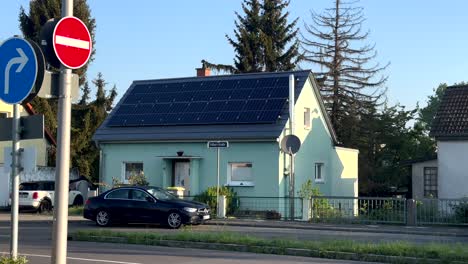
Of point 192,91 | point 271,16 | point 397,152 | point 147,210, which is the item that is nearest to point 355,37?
point 271,16

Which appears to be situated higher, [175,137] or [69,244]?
[175,137]

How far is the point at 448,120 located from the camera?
31.0 metres

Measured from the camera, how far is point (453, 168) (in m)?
29.9

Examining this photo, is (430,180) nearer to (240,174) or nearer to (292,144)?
(240,174)

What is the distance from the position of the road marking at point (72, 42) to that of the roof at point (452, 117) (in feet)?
79.3

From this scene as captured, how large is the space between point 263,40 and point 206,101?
2383 cm

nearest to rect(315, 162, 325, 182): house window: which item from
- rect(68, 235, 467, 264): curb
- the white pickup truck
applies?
the white pickup truck

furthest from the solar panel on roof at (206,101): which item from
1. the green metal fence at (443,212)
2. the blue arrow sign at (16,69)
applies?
the blue arrow sign at (16,69)

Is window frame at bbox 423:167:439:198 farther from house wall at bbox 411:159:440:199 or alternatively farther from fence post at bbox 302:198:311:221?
fence post at bbox 302:198:311:221

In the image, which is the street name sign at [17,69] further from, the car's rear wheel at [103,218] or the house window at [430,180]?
the house window at [430,180]

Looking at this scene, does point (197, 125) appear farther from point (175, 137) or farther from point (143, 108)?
point (143, 108)

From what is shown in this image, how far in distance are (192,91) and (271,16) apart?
24.5 m

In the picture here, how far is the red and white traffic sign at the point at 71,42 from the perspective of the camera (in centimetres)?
793

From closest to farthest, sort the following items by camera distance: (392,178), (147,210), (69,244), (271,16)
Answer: (69,244), (147,210), (392,178), (271,16)
